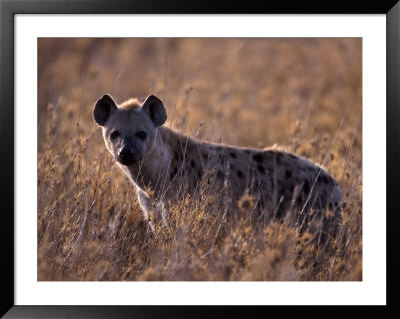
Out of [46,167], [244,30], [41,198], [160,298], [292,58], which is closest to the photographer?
[160,298]

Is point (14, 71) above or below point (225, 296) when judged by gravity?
above

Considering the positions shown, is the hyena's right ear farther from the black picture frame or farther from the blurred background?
the blurred background

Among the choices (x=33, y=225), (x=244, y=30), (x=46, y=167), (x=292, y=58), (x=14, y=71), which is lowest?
(x=33, y=225)

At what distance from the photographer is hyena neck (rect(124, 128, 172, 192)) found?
4965 millimetres

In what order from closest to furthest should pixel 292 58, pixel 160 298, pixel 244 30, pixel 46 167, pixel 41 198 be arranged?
pixel 160 298 → pixel 244 30 → pixel 41 198 → pixel 46 167 → pixel 292 58

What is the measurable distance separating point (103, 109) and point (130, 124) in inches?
10.0

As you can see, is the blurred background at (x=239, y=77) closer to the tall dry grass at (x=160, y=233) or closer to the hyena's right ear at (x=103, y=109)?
the tall dry grass at (x=160, y=233)

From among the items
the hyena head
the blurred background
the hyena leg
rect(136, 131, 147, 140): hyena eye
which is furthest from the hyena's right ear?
the blurred background

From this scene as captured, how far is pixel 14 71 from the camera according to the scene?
13.2ft

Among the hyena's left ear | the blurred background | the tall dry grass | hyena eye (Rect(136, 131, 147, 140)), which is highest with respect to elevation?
the blurred background

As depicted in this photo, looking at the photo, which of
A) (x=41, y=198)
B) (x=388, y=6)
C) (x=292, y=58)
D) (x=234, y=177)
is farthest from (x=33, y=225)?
(x=292, y=58)

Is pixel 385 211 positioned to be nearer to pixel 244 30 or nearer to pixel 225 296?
pixel 225 296

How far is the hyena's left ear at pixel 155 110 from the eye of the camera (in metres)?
4.94

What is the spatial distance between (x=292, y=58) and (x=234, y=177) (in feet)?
16.6
